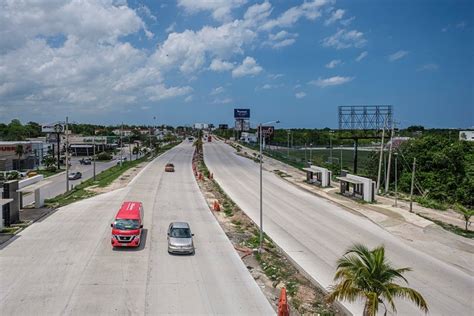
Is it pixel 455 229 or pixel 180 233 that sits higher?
pixel 180 233

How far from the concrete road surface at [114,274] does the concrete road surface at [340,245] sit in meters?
4.37

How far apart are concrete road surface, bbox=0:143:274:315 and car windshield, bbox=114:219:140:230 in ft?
4.30

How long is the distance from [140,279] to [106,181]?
38738mm

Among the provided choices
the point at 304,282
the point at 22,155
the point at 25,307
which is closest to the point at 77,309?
the point at 25,307

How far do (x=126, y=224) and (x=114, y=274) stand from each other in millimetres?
4788

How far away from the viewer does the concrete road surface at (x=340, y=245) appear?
19.9m

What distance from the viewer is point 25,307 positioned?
1675 centimetres

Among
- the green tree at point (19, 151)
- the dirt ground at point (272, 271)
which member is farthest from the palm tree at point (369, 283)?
the green tree at point (19, 151)

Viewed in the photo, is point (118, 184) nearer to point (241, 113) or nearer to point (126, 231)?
point (126, 231)

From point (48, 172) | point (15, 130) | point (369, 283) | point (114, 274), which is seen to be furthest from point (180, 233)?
point (15, 130)

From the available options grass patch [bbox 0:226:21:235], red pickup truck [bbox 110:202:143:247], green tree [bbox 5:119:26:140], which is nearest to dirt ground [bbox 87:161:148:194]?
grass patch [bbox 0:226:21:235]

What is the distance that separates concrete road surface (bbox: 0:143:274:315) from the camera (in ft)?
56.2

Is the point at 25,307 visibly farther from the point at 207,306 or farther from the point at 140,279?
the point at 207,306

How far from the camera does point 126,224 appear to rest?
25.1m
